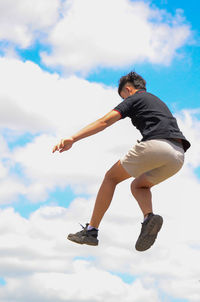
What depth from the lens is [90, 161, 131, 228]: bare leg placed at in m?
8.82

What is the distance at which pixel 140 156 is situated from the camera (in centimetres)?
848

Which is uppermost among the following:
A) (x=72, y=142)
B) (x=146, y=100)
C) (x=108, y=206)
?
(x=146, y=100)

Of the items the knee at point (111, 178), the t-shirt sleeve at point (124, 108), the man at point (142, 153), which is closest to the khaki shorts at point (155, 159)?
the man at point (142, 153)

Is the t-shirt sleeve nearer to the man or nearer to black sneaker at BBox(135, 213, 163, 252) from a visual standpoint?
the man

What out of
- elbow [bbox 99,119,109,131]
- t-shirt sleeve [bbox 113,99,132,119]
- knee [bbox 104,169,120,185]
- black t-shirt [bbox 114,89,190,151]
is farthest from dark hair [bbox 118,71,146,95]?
knee [bbox 104,169,120,185]

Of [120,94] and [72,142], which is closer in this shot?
[72,142]

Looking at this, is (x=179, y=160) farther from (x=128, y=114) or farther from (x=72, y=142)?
(x=72, y=142)

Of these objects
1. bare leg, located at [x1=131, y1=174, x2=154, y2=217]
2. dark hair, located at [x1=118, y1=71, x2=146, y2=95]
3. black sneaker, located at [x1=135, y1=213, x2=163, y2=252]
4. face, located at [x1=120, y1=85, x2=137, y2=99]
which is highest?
dark hair, located at [x1=118, y1=71, x2=146, y2=95]

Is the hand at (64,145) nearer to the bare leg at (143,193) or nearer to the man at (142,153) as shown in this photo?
the man at (142,153)

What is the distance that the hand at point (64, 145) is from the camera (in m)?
8.00

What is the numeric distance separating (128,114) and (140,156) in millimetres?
717

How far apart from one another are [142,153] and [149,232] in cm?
134

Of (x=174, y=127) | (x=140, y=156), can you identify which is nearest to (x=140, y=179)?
(x=140, y=156)

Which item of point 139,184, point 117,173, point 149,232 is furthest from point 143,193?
point 149,232
